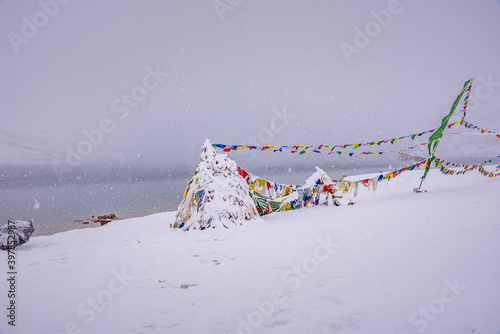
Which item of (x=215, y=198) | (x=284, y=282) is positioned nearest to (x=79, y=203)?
(x=215, y=198)

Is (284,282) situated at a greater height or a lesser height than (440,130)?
lesser

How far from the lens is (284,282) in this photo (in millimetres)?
3326

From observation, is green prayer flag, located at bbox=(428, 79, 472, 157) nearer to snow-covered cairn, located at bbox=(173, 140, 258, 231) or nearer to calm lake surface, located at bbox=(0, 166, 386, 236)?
snow-covered cairn, located at bbox=(173, 140, 258, 231)

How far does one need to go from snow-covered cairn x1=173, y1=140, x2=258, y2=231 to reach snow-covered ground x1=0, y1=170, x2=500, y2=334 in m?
1.30

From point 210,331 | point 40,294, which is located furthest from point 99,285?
point 210,331

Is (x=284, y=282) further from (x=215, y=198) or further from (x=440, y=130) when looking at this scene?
(x=440, y=130)

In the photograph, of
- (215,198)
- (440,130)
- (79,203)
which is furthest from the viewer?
(79,203)

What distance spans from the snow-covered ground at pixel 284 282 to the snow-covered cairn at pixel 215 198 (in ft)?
4.28

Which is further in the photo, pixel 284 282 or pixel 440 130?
pixel 440 130

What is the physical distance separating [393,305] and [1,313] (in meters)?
4.57

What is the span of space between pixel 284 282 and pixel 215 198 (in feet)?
14.8

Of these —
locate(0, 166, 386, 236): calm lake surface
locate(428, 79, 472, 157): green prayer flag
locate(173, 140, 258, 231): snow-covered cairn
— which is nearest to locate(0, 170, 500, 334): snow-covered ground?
locate(173, 140, 258, 231): snow-covered cairn

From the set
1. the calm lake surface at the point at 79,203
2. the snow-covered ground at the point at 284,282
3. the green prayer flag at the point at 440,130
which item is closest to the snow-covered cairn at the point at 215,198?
the snow-covered ground at the point at 284,282

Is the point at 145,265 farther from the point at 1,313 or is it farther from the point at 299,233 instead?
the point at 299,233
